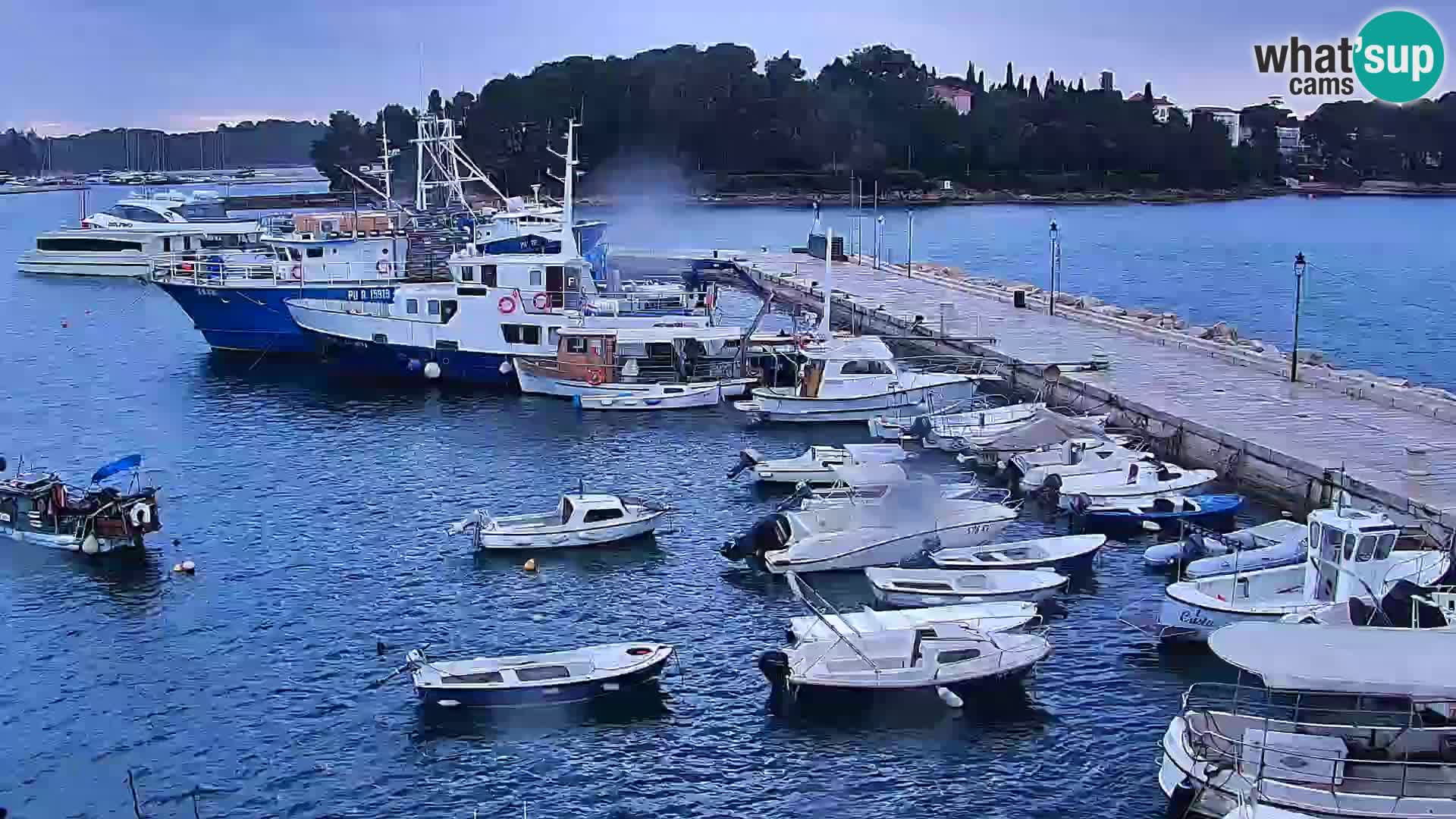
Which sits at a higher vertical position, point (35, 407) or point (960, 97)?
point (960, 97)

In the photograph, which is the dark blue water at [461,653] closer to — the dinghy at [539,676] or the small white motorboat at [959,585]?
the dinghy at [539,676]

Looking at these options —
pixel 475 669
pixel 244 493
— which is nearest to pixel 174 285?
pixel 244 493

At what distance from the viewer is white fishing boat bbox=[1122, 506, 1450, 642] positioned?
1894 centimetres

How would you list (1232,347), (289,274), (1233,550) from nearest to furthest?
(1233,550), (1232,347), (289,274)

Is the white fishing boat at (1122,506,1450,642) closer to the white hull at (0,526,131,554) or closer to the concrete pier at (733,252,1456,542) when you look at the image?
the concrete pier at (733,252,1456,542)

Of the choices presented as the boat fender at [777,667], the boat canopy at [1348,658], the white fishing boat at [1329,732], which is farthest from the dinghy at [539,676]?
the boat canopy at [1348,658]

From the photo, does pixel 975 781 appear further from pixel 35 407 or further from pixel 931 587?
pixel 35 407

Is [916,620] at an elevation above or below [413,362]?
below

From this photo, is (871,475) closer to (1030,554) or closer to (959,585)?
(1030,554)

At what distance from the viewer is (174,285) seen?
50656 mm

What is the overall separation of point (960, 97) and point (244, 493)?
169 meters

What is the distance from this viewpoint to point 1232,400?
33500mm

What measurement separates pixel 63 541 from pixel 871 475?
14.4 m

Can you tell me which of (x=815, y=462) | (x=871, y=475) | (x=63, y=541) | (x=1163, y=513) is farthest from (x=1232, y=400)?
(x=63, y=541)
